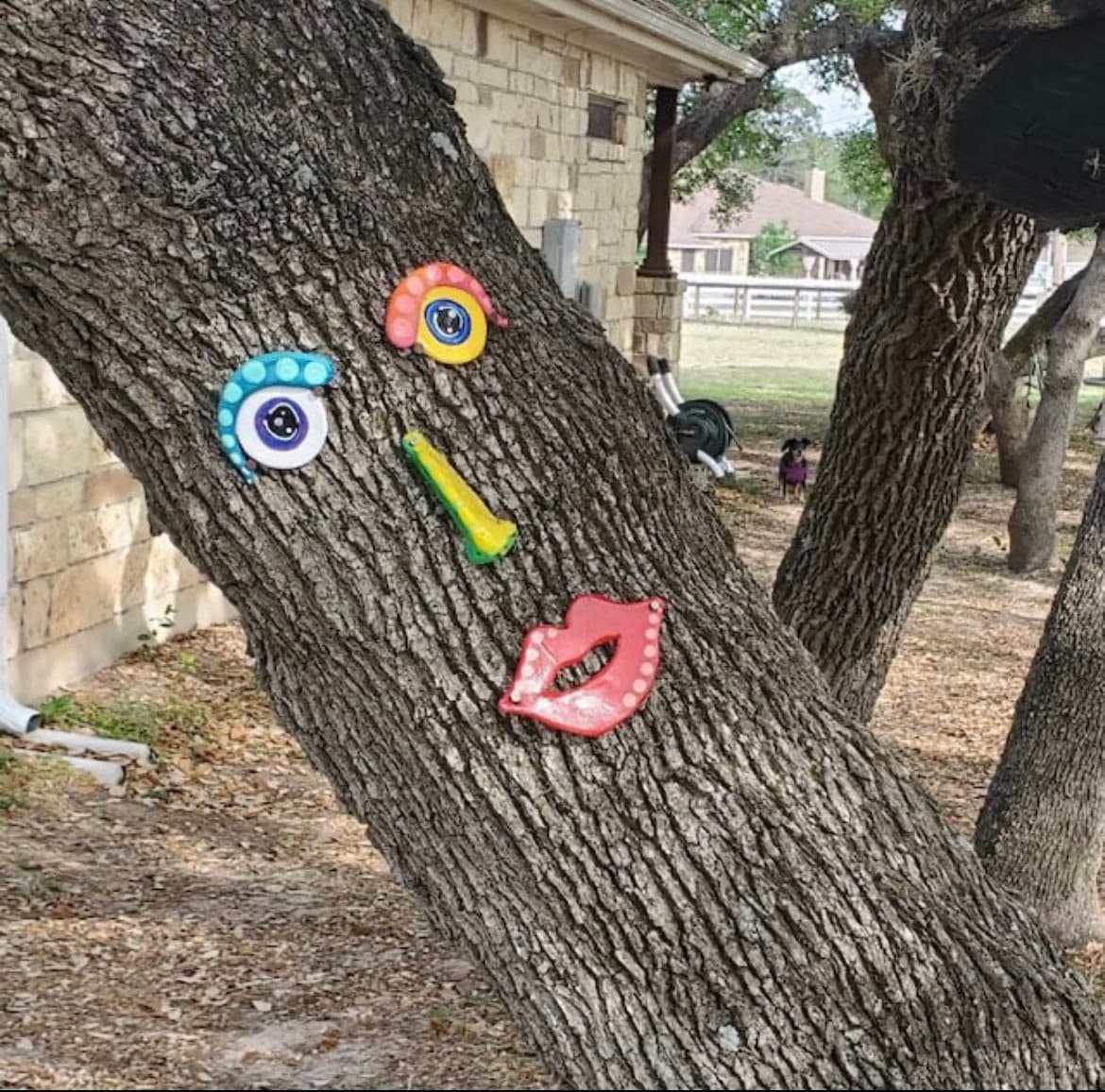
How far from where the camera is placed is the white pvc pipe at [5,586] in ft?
19.6

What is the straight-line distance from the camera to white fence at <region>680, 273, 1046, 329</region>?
43.8m

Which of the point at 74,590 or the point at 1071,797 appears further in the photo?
the point at 74,590

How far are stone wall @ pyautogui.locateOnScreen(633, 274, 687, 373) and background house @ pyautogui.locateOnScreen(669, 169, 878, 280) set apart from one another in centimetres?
5385

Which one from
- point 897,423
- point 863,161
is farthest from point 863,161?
point 897,423

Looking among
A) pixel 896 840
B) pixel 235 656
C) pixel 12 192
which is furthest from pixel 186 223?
pixel 235 656

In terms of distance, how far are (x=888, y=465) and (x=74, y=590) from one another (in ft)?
12.3

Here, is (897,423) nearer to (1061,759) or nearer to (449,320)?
(1061,759)

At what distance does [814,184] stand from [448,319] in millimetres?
84372

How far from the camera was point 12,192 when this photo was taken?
190cm

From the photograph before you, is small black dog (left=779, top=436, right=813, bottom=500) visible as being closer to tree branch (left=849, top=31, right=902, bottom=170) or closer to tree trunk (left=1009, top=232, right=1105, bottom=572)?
tree trunk (left=1009, top=232, right=1105, bottom=572)

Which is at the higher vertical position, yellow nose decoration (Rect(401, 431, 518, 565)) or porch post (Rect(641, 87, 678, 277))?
porch post (Rect(641, 87, 678, 277))

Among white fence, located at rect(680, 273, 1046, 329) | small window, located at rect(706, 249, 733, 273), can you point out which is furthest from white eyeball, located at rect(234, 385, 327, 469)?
small window, located at rect(706, 249, 733, 273)

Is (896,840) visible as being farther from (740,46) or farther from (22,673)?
(740,46)

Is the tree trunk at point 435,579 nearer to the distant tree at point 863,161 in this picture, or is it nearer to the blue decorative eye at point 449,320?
the blue decorative eye at point 449,320
